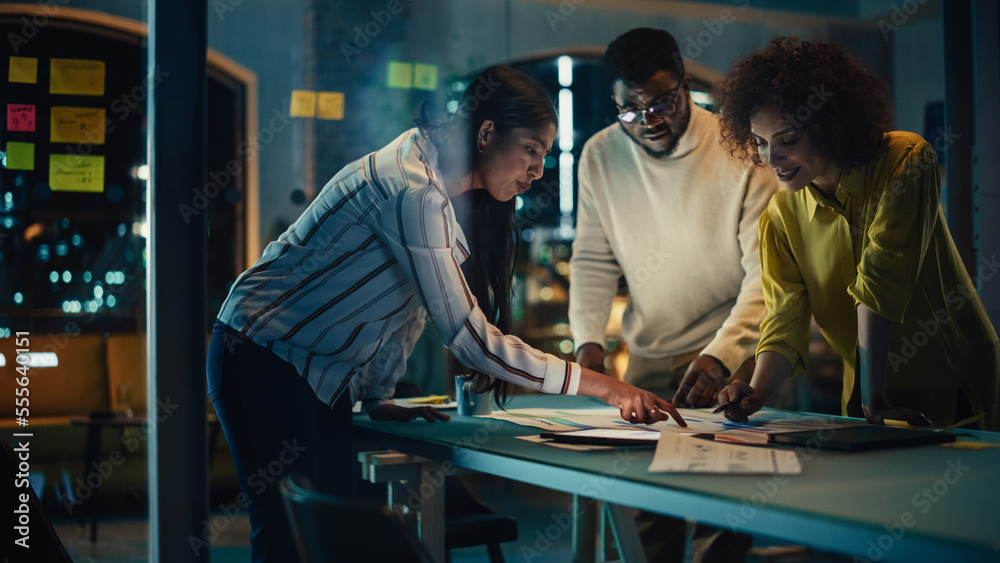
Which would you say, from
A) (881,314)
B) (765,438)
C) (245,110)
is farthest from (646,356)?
(245,110)

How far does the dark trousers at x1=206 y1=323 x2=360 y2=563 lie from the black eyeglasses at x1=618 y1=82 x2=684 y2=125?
1.22 meters

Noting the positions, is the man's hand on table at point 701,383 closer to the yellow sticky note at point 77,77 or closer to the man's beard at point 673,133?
the man's beard at point 673,133

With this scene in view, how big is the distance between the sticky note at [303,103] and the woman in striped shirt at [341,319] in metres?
2.23

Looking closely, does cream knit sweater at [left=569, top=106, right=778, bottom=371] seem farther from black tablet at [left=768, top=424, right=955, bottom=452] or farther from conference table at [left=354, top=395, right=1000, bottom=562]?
conference table at [left=354, top=395, right=1000, bottom=562]

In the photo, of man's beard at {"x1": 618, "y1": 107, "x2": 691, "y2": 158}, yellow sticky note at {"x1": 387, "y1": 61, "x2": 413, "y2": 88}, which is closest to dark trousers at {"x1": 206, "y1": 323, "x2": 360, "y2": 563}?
man's beard at {"x1": 618, "y1": 107, "x2": 691, "y2": 158}

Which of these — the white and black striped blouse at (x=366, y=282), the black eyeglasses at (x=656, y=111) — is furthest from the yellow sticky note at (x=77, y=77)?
the black eyeglasses at (x=656, y=111)

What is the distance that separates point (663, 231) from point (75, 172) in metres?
2.04

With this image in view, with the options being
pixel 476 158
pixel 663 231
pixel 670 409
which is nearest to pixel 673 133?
pixel 663 231

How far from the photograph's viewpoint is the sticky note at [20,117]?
100 inches

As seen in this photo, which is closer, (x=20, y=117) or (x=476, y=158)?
(x=476, y=158)

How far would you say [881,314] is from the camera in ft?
5.36

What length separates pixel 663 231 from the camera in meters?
2.47

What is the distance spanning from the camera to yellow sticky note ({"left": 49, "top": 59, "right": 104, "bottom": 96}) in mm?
2584

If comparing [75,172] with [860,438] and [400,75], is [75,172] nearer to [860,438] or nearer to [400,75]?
[400,75]
